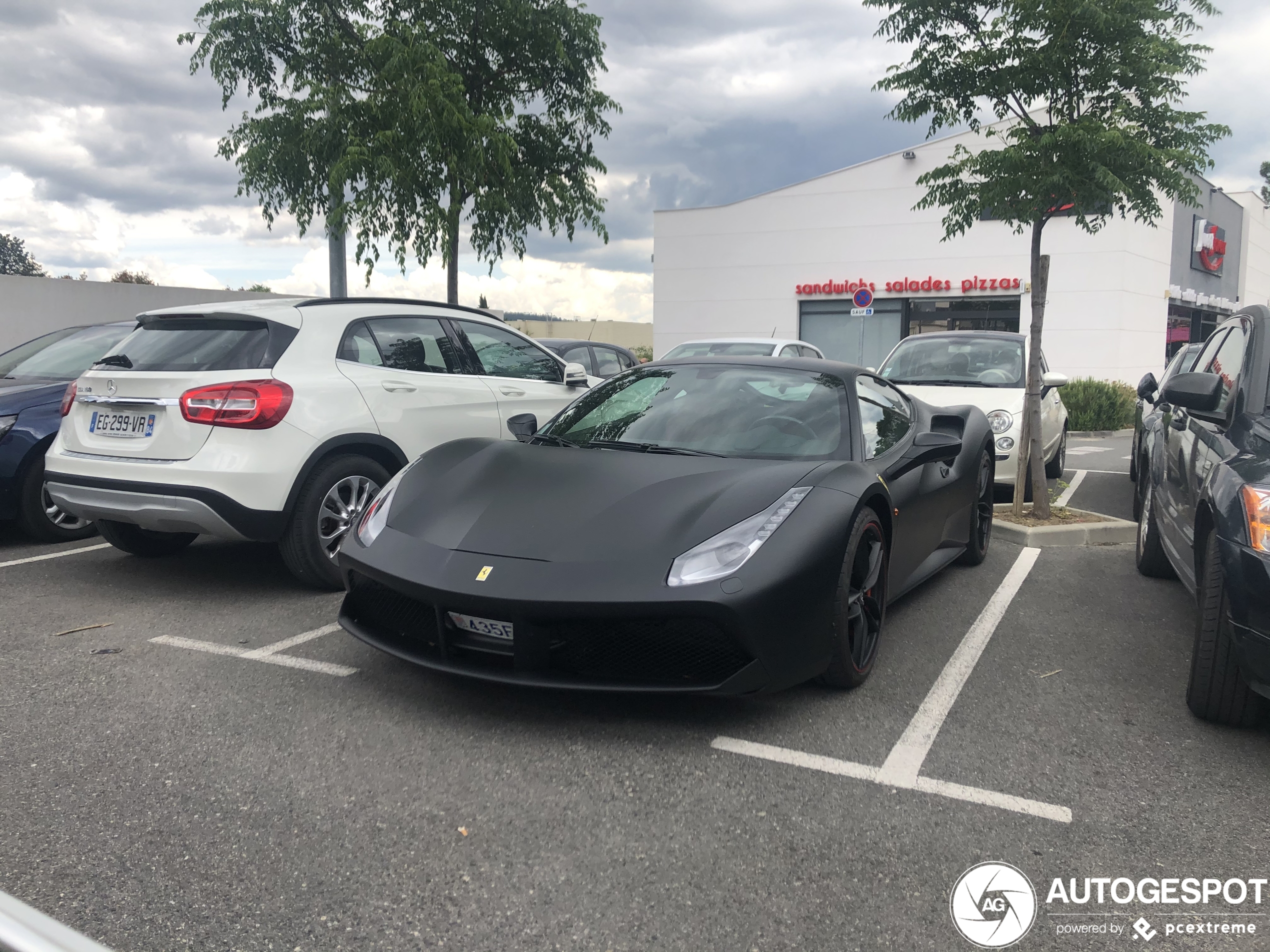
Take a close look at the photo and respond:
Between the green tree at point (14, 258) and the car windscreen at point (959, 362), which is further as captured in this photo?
the green tree at point (14, 258)

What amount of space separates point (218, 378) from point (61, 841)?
108 inches

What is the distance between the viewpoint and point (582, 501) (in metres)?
3.61

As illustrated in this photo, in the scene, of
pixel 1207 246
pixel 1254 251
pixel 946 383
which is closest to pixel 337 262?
pixel 946 383

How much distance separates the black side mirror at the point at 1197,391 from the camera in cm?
388

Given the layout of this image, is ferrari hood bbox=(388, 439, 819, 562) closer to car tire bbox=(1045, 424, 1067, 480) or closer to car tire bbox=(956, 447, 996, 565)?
car tire bbox=(956, 447, 996, 565)

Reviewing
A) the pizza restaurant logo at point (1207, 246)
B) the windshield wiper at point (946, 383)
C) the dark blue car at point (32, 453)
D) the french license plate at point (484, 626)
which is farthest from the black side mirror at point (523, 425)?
the pizza restaurant logo at point (1207, 246)

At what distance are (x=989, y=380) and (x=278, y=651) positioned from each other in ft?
22.9

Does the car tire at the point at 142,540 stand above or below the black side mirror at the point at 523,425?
below

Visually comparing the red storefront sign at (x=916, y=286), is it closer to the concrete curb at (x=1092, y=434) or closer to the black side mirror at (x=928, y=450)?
the concrete curb at (x=1092, y=434)

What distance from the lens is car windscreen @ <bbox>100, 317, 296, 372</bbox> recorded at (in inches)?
196

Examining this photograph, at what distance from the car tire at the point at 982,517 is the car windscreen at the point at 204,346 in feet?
13.2

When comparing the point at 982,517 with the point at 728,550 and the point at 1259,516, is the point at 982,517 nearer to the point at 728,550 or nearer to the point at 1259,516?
the point at 1259,516

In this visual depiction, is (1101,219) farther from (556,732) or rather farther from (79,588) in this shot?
(79,588)

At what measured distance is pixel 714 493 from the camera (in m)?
3.55
